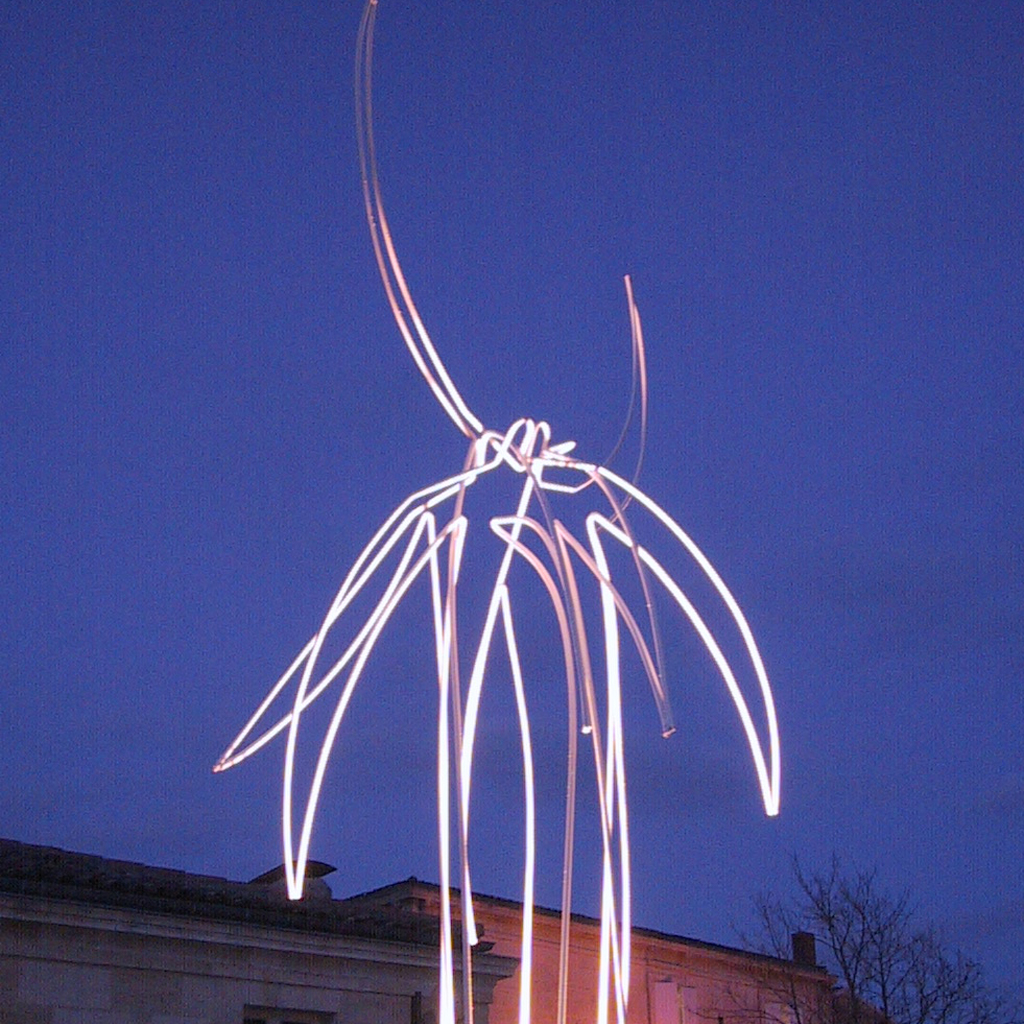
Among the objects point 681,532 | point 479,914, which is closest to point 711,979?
point 479,914

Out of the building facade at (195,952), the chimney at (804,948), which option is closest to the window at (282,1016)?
the building facade at (195,952)

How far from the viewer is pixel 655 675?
7461 millimetres

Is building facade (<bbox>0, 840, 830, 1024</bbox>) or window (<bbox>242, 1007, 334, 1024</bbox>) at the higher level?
building facade (<bbox>0, 840, 830, 1024</bbox>)

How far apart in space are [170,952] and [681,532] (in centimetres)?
1110

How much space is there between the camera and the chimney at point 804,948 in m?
32.2

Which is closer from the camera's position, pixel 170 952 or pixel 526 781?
pixel 526 781

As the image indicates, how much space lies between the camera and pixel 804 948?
106 ft

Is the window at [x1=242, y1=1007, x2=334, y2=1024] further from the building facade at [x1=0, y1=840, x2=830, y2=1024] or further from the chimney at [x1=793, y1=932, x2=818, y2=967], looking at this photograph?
the chimney at [x1=793, y1=932, x2=818, y2=967]

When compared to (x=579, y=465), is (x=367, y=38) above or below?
above

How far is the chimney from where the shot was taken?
32250 mm

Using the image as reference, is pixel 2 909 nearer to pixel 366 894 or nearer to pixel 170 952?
pixel 170 952

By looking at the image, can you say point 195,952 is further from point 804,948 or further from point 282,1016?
point 804,948

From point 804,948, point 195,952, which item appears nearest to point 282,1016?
point 195,952

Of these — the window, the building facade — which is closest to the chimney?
the building facade
